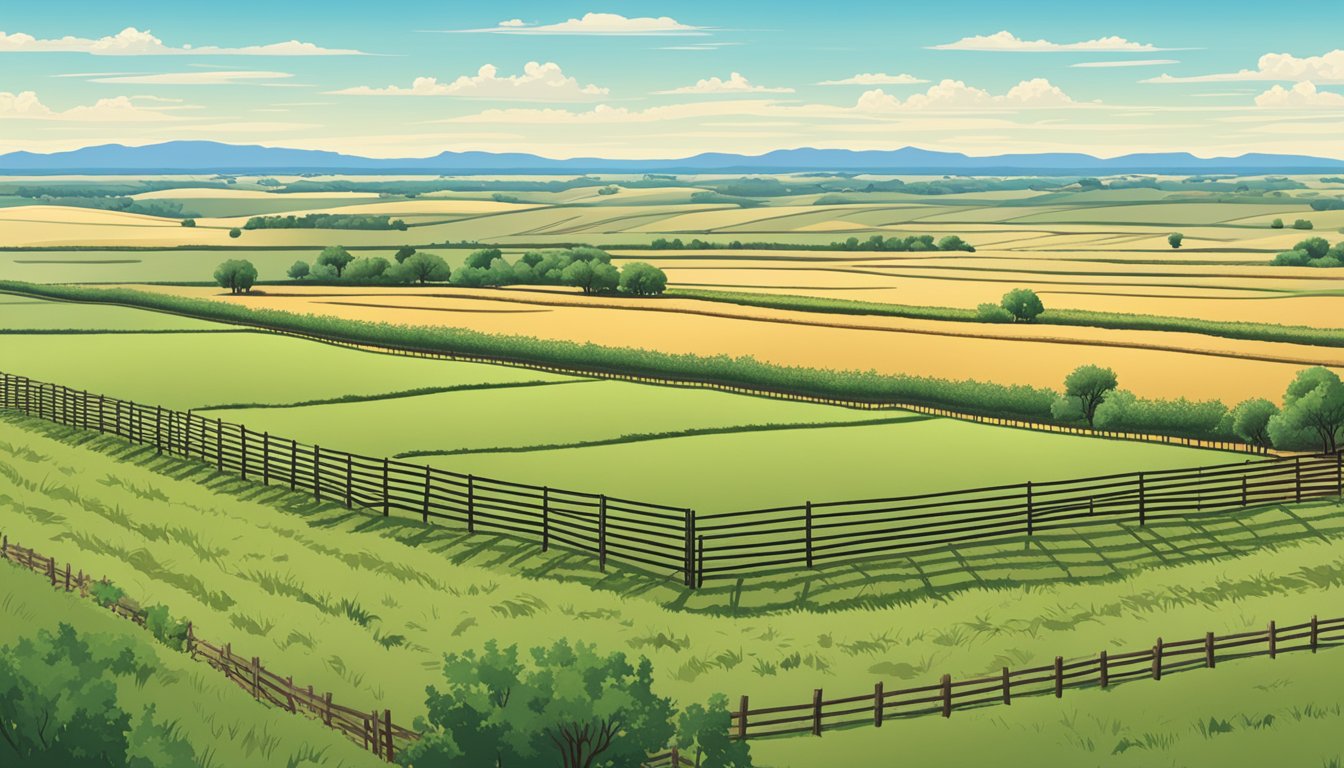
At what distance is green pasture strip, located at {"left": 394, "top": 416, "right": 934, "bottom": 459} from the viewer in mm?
45406

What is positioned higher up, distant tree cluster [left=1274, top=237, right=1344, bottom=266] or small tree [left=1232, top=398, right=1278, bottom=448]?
distant tree cluster [left=1274, top=237, right=1344, bottom=266]

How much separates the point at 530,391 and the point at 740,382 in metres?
9.02

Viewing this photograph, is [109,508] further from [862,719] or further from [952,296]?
[952,296]

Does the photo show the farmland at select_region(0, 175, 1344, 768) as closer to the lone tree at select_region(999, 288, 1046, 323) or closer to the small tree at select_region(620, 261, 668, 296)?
the lone tree at select_region(999, 288, 1046, 323)

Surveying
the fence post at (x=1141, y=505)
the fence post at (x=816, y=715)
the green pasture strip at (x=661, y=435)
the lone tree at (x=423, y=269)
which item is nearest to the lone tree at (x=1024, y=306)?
the green pasture strip at (x=661, y=435)

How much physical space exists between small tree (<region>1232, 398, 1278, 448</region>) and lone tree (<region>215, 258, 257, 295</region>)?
7478 cm

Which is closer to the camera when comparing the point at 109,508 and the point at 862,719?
the point at 862,719

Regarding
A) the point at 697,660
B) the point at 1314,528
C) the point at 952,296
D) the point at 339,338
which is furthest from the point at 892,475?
the point at 952,296

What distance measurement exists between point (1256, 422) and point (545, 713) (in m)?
37.6

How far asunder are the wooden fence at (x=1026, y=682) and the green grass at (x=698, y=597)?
1.49 ft

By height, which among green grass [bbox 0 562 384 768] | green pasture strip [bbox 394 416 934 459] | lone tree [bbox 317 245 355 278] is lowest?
green grass [bbox 0 562 384 768]

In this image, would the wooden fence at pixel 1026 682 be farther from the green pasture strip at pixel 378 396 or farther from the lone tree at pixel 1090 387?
the green pasture strip at pixel 378 396

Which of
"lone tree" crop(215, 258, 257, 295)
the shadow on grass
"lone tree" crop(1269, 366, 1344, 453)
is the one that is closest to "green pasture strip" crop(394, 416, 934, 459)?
the shadow on grass

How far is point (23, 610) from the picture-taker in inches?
1094
